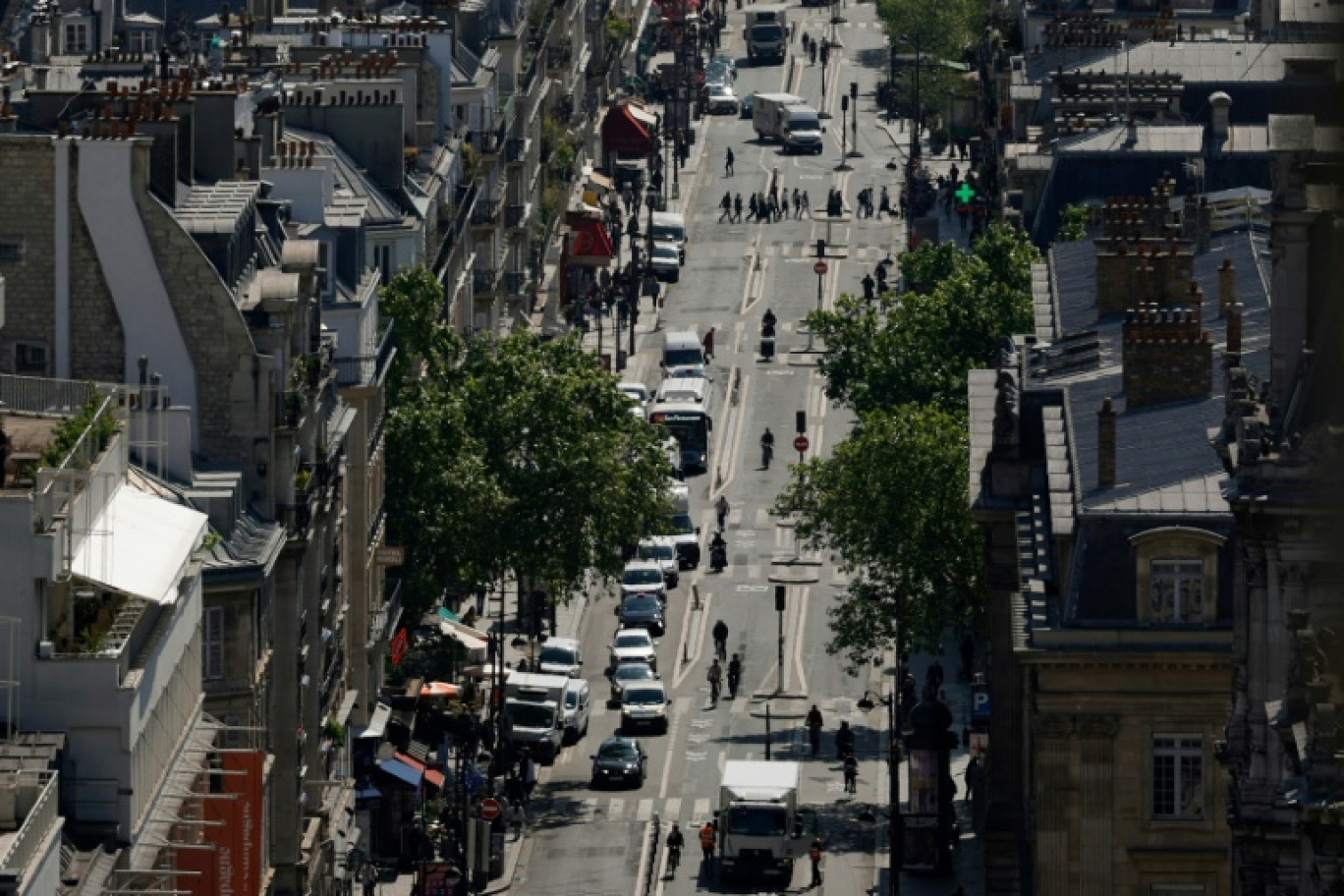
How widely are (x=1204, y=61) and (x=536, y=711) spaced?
40158 millimetres

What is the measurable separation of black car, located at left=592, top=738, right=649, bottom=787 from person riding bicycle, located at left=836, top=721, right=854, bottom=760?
6164 mm

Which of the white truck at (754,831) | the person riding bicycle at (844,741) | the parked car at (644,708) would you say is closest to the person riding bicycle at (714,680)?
the parked car at (644,708)

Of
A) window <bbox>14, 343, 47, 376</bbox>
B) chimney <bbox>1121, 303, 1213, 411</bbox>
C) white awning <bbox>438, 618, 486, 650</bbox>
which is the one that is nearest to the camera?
window <bbox>14, 343, 47, 376</bbox>

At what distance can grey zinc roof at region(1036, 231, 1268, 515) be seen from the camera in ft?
351

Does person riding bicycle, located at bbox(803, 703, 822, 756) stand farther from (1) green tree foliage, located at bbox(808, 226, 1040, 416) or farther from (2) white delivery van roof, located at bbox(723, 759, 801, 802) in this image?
(1) green tree foliage, located at bbox(808, 226, 1040, 416)

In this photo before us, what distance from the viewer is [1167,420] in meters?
115

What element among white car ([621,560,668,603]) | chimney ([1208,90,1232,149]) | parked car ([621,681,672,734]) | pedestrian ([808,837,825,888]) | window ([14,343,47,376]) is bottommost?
pedestrian ([808,837,825,888])

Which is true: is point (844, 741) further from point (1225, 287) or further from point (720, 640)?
point (1225, 287)

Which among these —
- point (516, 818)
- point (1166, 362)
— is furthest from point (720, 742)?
point (1166, 362)

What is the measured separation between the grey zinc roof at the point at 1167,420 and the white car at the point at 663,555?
5239 centimetres

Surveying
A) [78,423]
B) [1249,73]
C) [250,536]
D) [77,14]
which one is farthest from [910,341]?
[78,423]

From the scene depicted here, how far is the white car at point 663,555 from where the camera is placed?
18825 cm

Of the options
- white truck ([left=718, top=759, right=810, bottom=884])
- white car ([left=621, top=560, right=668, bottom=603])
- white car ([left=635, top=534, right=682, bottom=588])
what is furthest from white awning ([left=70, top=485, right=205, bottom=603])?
white car ([left=635, top=534, right=682, bottom=588])

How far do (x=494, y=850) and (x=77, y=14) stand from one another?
53563mm
